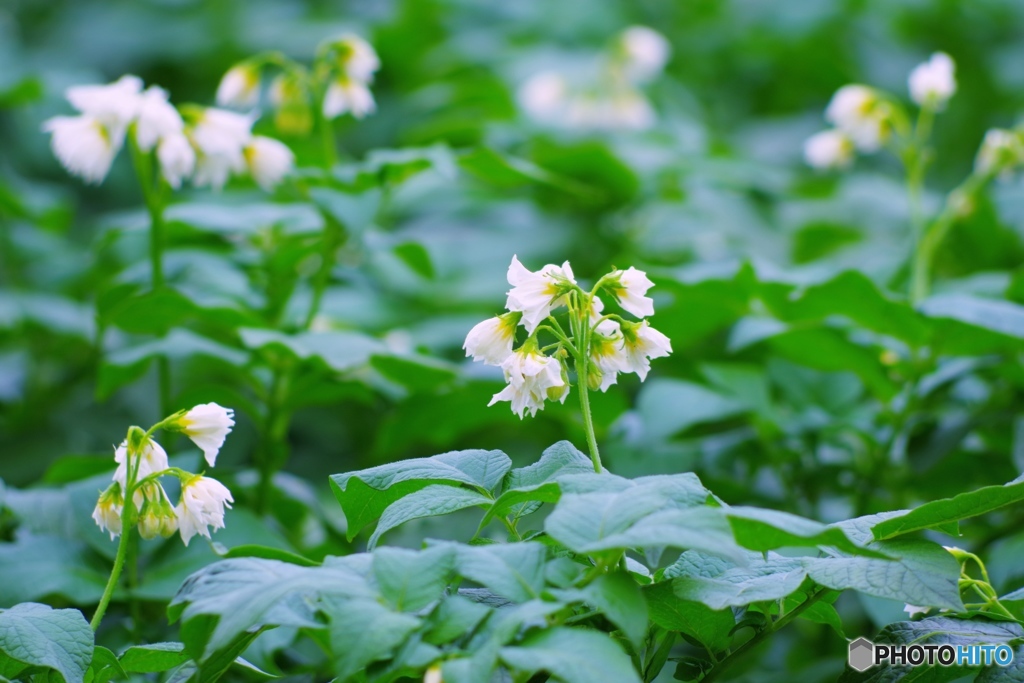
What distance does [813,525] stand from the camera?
0.83 m

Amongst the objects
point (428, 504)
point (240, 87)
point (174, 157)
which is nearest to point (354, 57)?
point (240, 87)

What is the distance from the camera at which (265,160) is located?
1772 mm

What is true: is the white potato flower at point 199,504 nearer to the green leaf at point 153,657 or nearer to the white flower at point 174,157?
the green leaf at point 153,657

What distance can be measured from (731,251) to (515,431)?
711mm

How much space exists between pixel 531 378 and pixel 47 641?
554mm

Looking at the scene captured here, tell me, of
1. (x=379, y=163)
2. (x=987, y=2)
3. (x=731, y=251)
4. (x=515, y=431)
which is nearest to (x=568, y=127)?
(x=731, y=251)

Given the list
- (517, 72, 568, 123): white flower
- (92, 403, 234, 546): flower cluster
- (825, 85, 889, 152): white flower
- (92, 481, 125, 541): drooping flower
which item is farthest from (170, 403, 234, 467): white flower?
(517, 72, 568, 123): white flower

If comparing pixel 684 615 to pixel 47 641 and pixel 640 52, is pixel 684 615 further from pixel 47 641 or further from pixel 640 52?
pixel 640 52

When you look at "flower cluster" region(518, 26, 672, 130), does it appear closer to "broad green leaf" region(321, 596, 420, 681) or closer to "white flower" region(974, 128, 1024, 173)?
"white flower" region(974, 128, 1024, 173)

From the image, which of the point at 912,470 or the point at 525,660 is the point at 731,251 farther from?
the point at 525,660

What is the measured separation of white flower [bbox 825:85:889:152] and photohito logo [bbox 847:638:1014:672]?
4.70 feet

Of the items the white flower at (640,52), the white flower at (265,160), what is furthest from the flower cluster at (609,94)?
the white flower at (265,160)

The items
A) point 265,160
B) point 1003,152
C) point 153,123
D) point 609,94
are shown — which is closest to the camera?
point 153,123

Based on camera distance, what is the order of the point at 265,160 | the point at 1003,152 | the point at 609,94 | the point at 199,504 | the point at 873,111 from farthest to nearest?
the point at 609,94, the point at 873,111, the point at 1003,152, the point at 265,160, the point at 199,504
